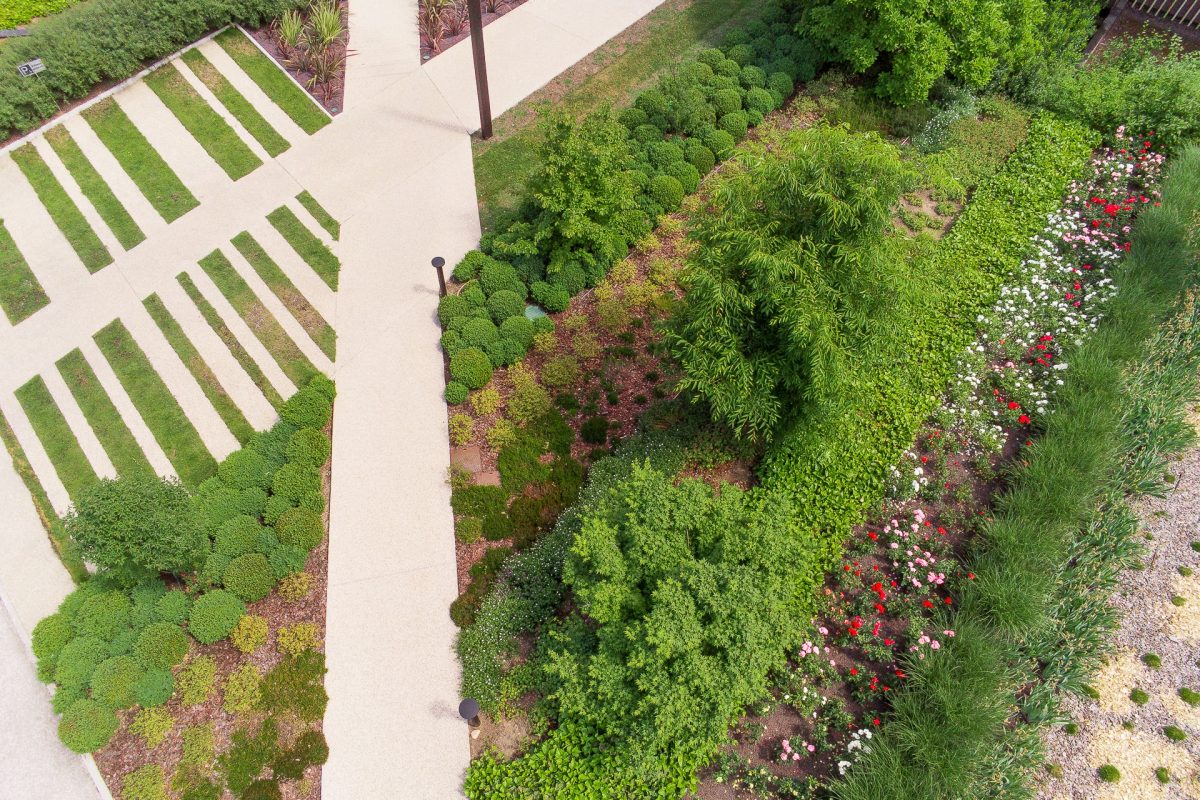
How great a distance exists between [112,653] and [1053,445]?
52.5 feet

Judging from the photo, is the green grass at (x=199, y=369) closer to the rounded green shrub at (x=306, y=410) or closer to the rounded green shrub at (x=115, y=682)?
the rounded green shrub at (x=306, y=410)

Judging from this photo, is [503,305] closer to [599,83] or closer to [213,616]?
[213,616]

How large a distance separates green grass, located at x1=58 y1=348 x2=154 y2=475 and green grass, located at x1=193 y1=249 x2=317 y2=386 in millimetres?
2988

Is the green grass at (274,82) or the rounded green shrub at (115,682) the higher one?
the green grass at (274,82)

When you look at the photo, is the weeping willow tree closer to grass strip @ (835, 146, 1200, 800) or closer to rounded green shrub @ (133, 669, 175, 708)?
grass strip @ (835, 146, 1200, 800)

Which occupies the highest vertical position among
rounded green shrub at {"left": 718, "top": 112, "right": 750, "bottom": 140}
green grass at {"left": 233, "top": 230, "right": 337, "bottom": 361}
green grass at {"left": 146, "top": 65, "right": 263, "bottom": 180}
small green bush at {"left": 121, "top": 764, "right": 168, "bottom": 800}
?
rounded green shrub at {"left": 718, "top": 112, "right": 750, "bottom": 140}

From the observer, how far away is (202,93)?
18656mm

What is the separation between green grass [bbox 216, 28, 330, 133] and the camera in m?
18.3

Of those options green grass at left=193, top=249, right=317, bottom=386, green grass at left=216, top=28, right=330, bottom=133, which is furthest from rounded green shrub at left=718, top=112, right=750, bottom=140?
green grass at left=193, top=249, right=317, bottom=386

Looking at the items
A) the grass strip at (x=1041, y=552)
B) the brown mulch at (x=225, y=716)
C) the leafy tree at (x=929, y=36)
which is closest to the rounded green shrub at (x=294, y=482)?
the brown mulch at (x=225, y=716)

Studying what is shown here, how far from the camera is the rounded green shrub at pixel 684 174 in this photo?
16.6 meters

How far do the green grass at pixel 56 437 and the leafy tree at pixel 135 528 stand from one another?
2.80m

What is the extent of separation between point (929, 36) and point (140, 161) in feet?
63.6

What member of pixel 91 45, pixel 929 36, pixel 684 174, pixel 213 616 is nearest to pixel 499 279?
pixel 684 174
